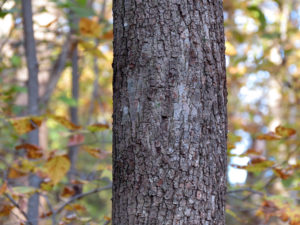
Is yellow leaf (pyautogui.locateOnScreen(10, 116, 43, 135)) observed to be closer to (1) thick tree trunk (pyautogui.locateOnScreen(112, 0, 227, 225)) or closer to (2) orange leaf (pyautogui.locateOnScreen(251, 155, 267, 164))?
(1) thick tree trunk (pyautogui.locateOnScreen(112, 0, 227, 225))

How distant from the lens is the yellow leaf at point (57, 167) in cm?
248

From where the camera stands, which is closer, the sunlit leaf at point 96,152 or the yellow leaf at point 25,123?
the yellow leaf at point 25,123

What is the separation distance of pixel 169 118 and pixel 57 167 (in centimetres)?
142

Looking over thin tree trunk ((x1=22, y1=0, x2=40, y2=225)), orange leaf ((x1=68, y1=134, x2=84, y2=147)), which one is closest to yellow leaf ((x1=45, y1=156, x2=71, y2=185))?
orange leaf ((x1=68, y1=134, x2=84, y2=147))

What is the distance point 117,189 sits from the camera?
141 centimetres

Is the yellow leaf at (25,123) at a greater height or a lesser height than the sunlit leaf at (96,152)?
greater

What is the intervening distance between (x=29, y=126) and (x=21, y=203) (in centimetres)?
59

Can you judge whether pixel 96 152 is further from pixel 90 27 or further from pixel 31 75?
pixel 90 27

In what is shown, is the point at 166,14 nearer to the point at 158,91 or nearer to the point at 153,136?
the point at 158,91

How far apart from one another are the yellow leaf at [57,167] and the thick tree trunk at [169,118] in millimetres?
1167

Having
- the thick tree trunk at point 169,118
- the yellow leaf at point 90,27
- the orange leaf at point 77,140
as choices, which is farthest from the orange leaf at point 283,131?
the yellow leaf at point 90,27

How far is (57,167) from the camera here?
251cm

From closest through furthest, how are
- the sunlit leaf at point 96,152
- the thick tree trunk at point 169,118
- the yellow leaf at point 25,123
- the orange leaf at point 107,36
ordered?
the thick tree trunk at point 169,118
the yellow leaf at point 25,123
the sunlit leaf at point 96,152
the orange leaf at point 107,36

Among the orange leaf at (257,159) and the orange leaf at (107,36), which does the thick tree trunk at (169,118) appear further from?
the orange leaf at (107,36)
